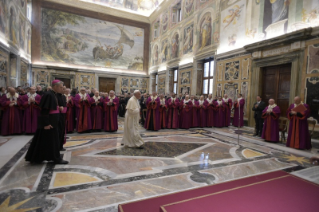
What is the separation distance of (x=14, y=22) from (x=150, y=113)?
37.0 ft

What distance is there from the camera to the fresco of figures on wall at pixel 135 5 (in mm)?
20205

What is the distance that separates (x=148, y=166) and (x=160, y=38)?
18042 mm

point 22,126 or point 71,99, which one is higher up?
point 71,99

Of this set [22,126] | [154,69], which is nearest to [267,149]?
[22,126]

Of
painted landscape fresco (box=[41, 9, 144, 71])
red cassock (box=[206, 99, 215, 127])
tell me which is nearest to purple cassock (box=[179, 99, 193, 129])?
red cassock (box=[206, 99, 215, 127])

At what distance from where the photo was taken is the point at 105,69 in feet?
66.3

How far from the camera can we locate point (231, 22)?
439 inches

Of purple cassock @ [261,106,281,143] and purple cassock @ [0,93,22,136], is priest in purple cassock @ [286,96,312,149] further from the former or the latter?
purple cassock @ [0,93,22,136]

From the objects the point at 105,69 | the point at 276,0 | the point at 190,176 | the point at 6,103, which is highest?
the point at 276,0

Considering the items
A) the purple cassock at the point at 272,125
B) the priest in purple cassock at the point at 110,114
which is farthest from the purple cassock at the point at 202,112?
the priest in purple cassock at the point at 110,114

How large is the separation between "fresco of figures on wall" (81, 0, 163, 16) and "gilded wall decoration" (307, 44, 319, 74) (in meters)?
17.5

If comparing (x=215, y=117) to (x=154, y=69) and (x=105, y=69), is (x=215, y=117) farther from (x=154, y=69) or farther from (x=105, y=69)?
(x=105, y=69)

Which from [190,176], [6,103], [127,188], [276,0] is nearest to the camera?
[127,188]

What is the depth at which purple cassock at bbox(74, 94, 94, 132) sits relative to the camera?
7.45m
